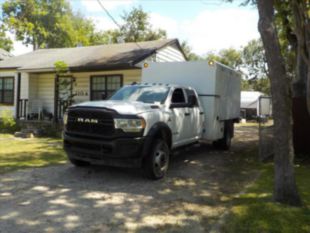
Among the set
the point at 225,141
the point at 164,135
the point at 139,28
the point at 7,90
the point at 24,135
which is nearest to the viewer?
the point at 164,135

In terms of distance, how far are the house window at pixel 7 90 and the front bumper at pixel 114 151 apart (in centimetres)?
1477

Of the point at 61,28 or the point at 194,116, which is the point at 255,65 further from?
the point at 194,116

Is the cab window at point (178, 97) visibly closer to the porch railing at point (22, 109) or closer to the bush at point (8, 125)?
the bush at point (8, 125)

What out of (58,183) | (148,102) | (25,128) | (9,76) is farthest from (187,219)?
(9,76)

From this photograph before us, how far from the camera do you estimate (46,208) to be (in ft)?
18.2

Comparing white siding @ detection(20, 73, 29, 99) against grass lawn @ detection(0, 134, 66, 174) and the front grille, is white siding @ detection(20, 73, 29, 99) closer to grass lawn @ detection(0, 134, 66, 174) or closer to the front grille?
grass lawn @ detection(0, 134, 66, 174)

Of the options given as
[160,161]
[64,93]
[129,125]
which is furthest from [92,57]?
[129,125]

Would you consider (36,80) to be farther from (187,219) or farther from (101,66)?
(187,219)

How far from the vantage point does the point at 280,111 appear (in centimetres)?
559

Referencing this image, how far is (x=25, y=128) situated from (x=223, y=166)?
1110 centimetres

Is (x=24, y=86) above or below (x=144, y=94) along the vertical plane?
above

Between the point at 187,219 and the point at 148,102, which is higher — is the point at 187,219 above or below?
below

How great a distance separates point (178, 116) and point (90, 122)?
93.6 inches

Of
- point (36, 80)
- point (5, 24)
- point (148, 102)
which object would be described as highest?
point (5, 24)
